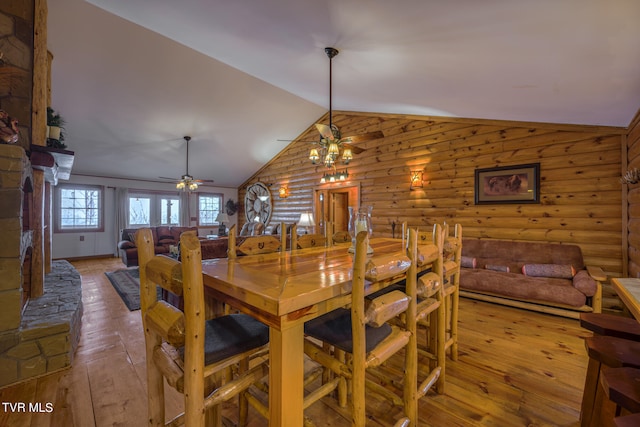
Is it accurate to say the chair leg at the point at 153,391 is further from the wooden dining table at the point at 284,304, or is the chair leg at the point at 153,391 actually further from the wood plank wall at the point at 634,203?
the wood plank wall at the point at 634,203

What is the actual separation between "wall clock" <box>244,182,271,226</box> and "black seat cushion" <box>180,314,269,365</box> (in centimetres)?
674

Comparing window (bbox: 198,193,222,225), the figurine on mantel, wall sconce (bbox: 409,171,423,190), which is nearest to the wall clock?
window (bbox: 198,193,222,225)

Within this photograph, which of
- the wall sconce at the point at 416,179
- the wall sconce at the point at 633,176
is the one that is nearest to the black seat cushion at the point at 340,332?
the wall sconce at the point at 633,176

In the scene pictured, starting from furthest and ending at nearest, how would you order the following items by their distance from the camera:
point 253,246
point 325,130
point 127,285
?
point 127,285
point 325,130
point 253,246

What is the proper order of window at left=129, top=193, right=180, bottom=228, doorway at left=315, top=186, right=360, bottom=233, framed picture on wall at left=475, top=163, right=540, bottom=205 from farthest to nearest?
window at left=129, top=193, right=180, bottom=228 < doorway at left=315, top=186, right=360, bottom=233 < framed picture on wall at left=475, top=163, right=540, bottom=205

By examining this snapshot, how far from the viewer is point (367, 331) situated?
1.22 m

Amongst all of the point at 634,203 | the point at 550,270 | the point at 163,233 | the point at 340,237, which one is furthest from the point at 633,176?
the point at 163,233

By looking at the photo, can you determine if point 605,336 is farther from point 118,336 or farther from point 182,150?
point 182,150

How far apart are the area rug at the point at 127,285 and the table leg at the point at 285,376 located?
10.6ft

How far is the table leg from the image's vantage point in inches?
35.3

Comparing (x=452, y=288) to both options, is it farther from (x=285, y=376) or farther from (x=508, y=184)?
(x=508, y=184)

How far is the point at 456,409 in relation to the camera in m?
1.60

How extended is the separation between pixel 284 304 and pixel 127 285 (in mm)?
4737

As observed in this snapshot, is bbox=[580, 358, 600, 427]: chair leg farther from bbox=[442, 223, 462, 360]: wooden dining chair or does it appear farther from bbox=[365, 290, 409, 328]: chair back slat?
bbox=[365, 290, 409, 328]: chair back slat
